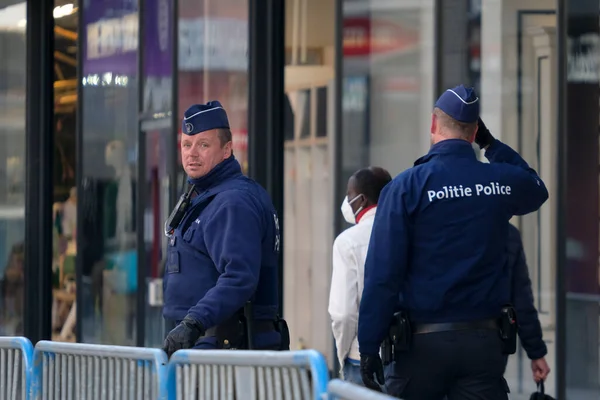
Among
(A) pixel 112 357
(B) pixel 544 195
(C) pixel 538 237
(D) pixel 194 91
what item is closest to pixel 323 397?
(A) pixel 112 357

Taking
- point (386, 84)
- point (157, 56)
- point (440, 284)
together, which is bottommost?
point (440, 284)

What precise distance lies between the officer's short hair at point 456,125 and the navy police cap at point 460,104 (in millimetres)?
15

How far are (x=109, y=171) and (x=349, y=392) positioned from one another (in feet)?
31.4

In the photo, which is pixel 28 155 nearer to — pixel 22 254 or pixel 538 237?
pixel 22 254

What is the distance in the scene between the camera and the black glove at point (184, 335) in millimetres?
5058

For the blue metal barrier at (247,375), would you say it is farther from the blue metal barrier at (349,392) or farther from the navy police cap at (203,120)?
the navy police cap at (203,120)

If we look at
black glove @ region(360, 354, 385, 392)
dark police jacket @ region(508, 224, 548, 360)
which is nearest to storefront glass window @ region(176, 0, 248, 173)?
dark police jacket @ region(508, 224, 548, 360)

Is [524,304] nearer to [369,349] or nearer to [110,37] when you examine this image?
[369,349]

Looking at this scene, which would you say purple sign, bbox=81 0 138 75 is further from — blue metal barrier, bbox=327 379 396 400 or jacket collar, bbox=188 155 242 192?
blue metal barrier, bbox=327 379 396 400

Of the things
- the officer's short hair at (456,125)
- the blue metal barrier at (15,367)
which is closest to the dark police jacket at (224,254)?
the blue metal barrier at (15,367)

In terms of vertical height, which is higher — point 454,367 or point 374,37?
point 374,37

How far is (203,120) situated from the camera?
570cm

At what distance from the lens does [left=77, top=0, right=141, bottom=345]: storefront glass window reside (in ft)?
40.1

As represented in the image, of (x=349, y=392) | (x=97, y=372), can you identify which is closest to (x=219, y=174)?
(x=97, y=372)
